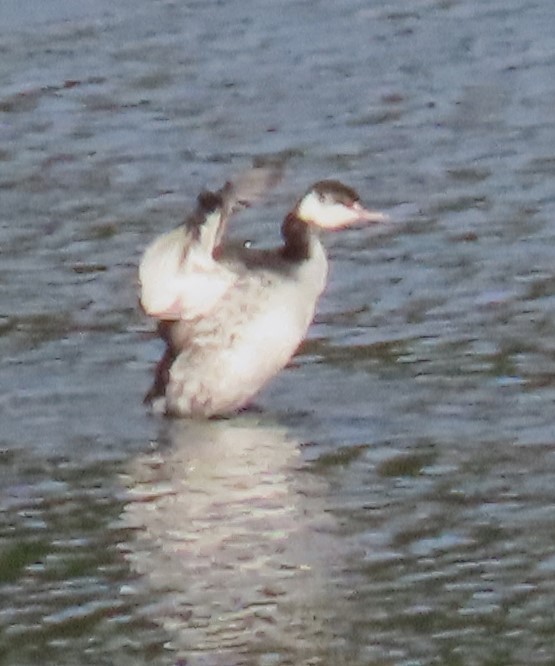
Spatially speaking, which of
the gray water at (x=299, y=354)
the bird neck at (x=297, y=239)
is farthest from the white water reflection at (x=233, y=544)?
the bird neck at (x=297, y=239)

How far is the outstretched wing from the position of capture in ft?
36.0

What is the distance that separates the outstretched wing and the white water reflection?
54 cm

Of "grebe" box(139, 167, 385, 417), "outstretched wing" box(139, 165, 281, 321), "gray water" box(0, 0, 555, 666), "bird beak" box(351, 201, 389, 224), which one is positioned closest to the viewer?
"gray water" box(0, 0, 555, 666)

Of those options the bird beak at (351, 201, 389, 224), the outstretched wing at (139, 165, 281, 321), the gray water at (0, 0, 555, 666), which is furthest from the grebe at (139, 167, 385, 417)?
the bird beak at (351, 201, 389, 224)

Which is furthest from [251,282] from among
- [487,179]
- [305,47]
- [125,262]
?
[305,47]

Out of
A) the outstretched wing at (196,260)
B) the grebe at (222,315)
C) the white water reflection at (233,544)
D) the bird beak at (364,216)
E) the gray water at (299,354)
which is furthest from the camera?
the bird beak at (364,216)

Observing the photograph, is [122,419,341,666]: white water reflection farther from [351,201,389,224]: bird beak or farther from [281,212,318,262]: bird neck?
[351,201,389,224]: bird beak

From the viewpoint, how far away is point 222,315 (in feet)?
37.4

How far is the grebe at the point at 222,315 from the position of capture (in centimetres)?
1116

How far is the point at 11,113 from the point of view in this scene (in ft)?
53.6

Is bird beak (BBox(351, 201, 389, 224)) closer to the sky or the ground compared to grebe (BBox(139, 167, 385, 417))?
closer to the sky

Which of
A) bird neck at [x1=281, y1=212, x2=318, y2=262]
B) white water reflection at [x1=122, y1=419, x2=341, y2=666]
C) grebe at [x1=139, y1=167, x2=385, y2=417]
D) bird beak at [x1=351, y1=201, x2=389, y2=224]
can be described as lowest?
white water reflection at [x1=122, y1=419, x2=341, y2=666]

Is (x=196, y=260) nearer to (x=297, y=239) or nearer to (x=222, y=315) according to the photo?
(x=222, y=315)

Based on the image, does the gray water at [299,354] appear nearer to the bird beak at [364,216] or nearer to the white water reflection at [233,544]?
the white water reflection at [233,544]
